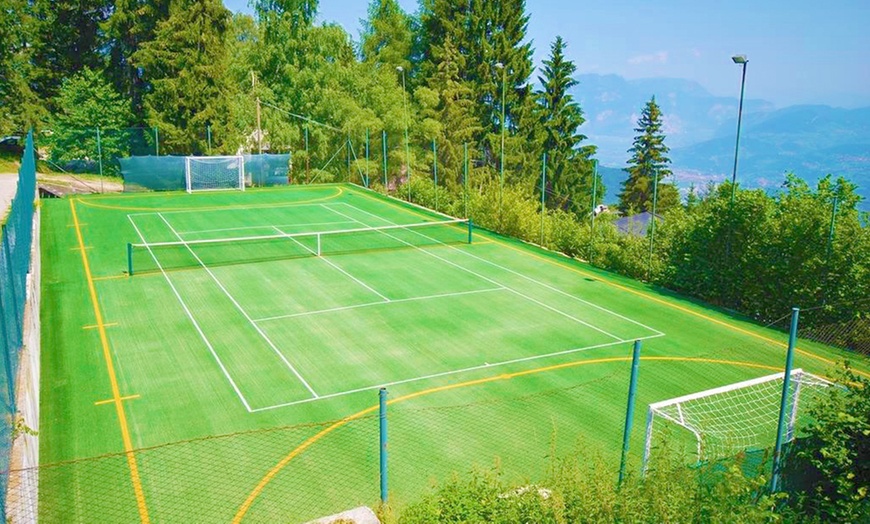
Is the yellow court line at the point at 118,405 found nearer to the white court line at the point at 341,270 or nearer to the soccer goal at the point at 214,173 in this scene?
the white court line at the point at 341,270

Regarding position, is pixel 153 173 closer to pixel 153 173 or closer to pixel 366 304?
pixel 153 173

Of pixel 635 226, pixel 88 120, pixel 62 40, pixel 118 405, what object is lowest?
pixel 118 405

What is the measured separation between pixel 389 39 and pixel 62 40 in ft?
82.4

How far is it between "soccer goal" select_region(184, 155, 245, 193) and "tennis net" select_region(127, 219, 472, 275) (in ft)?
38.9

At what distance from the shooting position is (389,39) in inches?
2272

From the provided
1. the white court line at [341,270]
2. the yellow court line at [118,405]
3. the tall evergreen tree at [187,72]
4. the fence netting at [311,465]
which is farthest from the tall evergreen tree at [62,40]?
the fence netting at [311,465]

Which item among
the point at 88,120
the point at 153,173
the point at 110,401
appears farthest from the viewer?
the point at 88,120

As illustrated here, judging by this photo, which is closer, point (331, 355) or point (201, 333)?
point (331, 355)

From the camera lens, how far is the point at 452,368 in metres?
14.2

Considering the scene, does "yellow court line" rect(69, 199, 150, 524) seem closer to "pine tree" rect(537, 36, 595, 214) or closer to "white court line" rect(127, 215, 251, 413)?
"white court line" rect(127, 215, 251, 413)

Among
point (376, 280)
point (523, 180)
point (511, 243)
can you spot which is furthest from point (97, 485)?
point (523, 180)

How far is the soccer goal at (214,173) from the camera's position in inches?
1458

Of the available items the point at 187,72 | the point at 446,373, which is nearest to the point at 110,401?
the point at 446,373

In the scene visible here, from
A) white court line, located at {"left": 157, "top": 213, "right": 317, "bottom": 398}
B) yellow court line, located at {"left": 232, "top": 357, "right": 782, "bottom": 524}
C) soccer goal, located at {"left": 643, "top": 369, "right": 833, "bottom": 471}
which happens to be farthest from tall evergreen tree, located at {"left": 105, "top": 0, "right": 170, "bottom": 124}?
soccer goal, located at {"left": 643, "top": 369, "right": 833, "bottom": 471}
